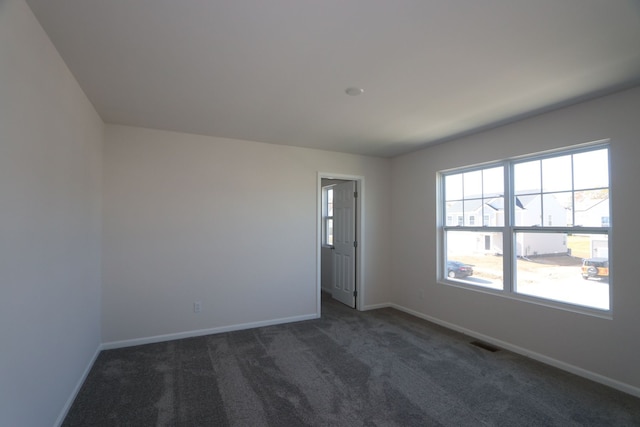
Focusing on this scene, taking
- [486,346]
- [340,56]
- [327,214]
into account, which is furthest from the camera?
[327,214]

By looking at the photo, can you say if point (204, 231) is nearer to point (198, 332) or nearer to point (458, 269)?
point (198, 332)

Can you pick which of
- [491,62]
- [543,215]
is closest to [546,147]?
[543,215]

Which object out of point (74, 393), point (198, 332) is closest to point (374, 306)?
point (198, 332)

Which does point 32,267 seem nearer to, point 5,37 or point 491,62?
point 5,37

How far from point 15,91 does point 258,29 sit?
128 cm

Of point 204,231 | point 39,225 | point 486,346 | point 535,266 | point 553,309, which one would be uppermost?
point 39,225

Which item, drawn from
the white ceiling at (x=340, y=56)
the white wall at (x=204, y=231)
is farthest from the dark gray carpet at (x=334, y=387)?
the white ceiling at (x=340, y=56)

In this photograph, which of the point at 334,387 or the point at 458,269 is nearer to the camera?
the point at 334,387

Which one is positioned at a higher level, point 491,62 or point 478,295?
point 491,62

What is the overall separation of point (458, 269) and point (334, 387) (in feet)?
8.08

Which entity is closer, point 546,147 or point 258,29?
point 258,29

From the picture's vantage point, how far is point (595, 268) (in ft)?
9.35

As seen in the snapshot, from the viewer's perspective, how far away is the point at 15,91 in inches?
61.1

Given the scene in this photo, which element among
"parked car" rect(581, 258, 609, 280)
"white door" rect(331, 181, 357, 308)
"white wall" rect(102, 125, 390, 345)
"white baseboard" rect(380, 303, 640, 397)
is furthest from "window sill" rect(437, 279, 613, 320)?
"white wall" rect(102, 125, 390, 345)
